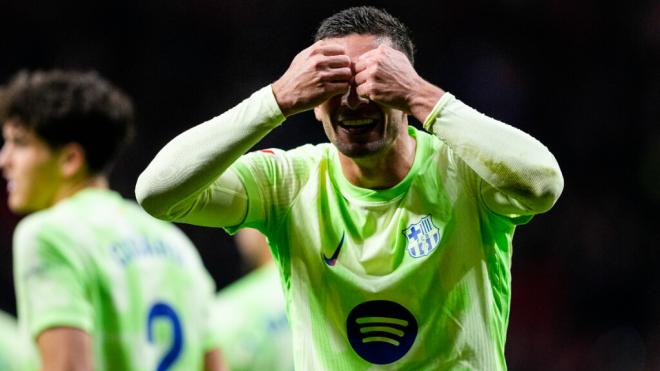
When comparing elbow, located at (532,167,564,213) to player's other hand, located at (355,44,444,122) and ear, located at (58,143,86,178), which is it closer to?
player's other hand, located at (355,44,444,122)

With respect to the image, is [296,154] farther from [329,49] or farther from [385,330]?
[385,330]

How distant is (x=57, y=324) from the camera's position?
3.18m

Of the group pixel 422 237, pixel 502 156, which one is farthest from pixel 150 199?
pixel 502 156

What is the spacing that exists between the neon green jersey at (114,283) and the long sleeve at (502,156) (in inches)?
43.7

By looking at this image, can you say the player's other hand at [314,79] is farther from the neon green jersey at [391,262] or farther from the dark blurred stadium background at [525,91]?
the dark blurred stadium background at [525,91]

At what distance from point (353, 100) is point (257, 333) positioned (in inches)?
77.4

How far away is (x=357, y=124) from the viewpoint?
2.93m

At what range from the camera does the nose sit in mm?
2885

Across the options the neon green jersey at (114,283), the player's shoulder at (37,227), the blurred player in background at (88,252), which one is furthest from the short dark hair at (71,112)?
the player's shoulder at (37,227)

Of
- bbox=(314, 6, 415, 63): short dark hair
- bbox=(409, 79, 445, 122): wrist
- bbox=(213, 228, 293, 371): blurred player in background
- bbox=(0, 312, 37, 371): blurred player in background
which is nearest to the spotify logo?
bbox=(409, 79, 445, 122): wrist

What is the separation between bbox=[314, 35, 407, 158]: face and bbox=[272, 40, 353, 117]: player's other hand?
76mm

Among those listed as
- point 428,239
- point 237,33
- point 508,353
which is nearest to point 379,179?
point 428,239

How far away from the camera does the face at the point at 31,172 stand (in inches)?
146

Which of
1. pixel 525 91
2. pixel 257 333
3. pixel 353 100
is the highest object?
pixel 353 100
